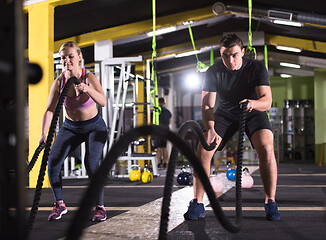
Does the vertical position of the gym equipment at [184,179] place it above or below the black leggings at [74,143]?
below

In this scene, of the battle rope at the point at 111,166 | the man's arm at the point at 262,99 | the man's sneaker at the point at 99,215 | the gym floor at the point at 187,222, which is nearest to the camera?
the battle rope at the point at 111,166

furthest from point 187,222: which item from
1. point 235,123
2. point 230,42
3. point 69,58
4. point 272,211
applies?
point 69,58

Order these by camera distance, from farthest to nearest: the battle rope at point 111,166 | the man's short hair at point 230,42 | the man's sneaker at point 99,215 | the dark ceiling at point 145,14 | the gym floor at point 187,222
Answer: the dark ceiling at point 145,14
the man's sneaker at point 99,215
the man's short hair at point 230,42
the gym floor at point 187,222
the battle rope at point 111,166

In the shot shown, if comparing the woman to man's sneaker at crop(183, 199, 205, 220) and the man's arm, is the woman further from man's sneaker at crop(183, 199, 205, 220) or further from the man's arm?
the man's arm

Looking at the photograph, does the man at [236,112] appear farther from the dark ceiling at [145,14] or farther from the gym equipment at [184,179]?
the dark ceiling at [145,14]

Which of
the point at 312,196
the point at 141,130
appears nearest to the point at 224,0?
the point at 312,196

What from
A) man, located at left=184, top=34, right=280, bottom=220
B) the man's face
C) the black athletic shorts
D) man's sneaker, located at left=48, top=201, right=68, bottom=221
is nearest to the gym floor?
man's sneaker, located at left=48, top=201, right=68, bottom=221

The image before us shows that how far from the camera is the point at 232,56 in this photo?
293 cm

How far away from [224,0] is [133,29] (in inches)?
81.8

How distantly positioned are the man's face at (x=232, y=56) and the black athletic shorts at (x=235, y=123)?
35 cm

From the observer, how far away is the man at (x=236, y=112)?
9.57 feet

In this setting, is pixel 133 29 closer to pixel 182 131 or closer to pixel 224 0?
pixel 224 0

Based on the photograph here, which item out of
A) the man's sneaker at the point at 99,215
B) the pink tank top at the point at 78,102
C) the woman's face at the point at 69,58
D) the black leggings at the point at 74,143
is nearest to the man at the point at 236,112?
the man's sneaker at the point at 99,215

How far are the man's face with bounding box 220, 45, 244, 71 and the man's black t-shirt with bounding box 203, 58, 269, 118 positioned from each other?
0.19ft
